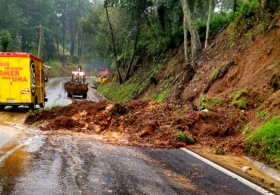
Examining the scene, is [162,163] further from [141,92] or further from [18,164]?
[141,92]

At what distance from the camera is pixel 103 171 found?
6.71 m

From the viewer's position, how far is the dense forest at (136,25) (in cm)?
2324

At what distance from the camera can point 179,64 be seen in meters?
24.7

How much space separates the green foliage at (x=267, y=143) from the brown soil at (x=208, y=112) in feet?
1.29

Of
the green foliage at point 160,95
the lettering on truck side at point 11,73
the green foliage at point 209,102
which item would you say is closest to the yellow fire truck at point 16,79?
the lettering on truck side at point 11,73

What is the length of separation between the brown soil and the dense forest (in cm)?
247

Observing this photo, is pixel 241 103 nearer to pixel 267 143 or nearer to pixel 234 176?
pixel 267 143

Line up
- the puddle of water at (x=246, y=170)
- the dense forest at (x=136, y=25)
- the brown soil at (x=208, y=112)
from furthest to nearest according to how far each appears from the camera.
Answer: the dense forest at (x=136, y=25) → the brown soil at (x=208, y=112) → the puddle of water at (x=246, y=170)

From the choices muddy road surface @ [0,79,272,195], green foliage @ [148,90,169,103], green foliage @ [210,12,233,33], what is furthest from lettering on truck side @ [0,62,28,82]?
green foliage @ [210,12,233,33]

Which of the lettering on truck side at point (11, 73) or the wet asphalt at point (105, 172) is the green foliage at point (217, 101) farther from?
A: the lettering on truck side at point (11, 73)

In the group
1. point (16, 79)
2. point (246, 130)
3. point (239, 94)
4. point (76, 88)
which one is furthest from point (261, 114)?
point (76, 88)

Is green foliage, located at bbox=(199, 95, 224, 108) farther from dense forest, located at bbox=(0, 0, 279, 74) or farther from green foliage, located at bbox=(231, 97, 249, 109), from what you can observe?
dense forest, located at bbox=(0, 0, 279, 74)

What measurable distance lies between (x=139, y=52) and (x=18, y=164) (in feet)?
104

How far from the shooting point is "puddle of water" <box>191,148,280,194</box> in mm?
6642
